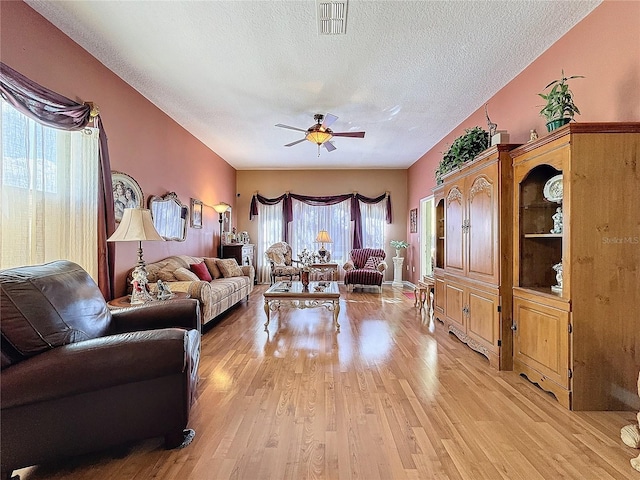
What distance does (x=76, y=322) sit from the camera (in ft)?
5.91

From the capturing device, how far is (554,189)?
2.58 m

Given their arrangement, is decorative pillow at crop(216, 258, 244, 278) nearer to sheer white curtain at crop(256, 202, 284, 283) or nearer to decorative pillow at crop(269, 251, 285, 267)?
decorative pillow at crop(269, 251, 285, 267)

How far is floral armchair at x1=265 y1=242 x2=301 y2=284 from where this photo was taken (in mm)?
7062

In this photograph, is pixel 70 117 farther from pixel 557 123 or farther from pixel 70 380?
pixel 557 123

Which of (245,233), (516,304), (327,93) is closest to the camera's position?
(516,304)

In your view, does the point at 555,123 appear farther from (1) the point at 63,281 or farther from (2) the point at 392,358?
(1) the point at 63,281

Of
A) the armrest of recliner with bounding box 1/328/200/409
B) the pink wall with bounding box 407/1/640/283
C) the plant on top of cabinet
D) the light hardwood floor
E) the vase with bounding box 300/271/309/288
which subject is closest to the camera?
the armrest of recliner with bounding box 1/328/200/409

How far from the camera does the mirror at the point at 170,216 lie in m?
4.40

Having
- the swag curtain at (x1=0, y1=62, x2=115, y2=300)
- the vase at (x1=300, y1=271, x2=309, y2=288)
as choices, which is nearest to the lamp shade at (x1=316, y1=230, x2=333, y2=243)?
the vase at (x1=300, y1=271, x2=309, y2=288)

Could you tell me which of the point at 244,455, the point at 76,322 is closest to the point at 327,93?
the point at 76,322

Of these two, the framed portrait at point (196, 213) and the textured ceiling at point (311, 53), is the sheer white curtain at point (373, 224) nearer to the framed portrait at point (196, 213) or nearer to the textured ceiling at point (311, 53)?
the textured ceiling at point (311, 53)

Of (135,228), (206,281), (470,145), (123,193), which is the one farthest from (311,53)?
(206,281)

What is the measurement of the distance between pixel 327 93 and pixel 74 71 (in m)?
2.52

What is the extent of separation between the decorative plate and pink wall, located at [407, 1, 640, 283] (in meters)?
0.54
